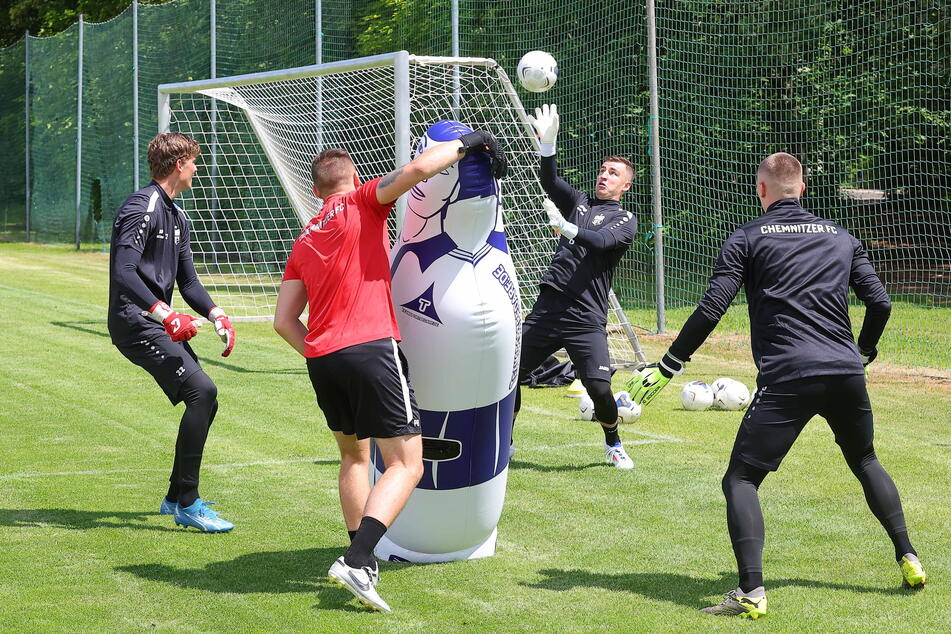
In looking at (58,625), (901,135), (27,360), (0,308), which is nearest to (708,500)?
(58,625)

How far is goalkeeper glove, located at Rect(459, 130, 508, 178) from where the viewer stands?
494cm

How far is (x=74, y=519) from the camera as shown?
20.7 feet

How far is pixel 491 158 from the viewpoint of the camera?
5.18 m

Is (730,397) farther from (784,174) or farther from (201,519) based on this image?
(201,519)

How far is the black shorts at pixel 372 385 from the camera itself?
482 centimetres

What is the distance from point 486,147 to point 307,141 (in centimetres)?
903

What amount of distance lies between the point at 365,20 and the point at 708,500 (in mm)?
16550

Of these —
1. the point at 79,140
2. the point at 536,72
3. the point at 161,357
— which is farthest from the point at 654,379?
the point at 79,140

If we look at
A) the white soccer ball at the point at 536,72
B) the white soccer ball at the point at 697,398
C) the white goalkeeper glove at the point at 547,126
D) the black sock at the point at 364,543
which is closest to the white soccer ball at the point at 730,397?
the white soccer ball at the point at 697,398

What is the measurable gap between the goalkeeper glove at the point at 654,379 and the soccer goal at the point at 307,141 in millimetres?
4492

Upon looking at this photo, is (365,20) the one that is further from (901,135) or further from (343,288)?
(343,288)

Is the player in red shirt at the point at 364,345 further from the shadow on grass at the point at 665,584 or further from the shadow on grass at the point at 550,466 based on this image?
the shadow on grass at the point at 550,466

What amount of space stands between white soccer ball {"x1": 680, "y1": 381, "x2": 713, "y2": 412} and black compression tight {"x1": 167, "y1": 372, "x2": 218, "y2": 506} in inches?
202

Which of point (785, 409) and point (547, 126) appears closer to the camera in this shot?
point (785, 409)
